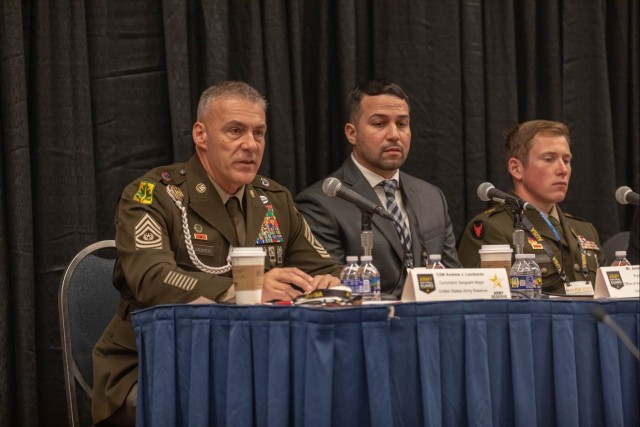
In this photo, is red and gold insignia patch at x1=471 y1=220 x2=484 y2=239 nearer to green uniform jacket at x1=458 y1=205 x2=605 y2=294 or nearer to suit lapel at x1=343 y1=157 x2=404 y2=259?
green uniform jacket at x1=458 y1=205 x2=605 y2=294

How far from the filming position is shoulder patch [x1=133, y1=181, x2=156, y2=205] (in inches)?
121

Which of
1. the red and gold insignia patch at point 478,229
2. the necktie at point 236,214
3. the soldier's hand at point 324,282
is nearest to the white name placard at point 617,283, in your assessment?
the soldier's hand at point 324,282

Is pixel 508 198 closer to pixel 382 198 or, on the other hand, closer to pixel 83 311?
pixel 382 198

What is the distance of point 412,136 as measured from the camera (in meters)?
4.52

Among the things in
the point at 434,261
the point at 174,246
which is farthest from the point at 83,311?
the point at 434,261

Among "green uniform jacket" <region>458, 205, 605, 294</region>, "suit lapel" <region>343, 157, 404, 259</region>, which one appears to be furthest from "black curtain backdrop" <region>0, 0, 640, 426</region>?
"green uniform jacket" <region>458, 205, 605, 294</region>

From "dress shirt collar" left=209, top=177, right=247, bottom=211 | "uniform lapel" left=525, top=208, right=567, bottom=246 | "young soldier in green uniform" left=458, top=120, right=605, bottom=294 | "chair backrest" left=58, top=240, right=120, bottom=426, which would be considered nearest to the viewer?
"chair backrest" left=58, top=240, right=120, bottom=426

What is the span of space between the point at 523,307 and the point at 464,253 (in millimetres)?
1769

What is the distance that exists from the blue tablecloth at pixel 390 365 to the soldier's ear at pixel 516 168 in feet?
6.10

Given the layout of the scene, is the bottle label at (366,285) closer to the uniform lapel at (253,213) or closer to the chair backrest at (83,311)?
the uniform lapel at (253,213)

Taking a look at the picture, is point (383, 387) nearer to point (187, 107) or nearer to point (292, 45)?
point (187, 107)

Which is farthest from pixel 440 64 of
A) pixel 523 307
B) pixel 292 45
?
pixel 523 307

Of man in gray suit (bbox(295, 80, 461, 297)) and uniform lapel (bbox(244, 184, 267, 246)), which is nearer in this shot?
uniform lapel (bbox(244, 184, 267, 246))

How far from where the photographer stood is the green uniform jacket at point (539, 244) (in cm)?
395
